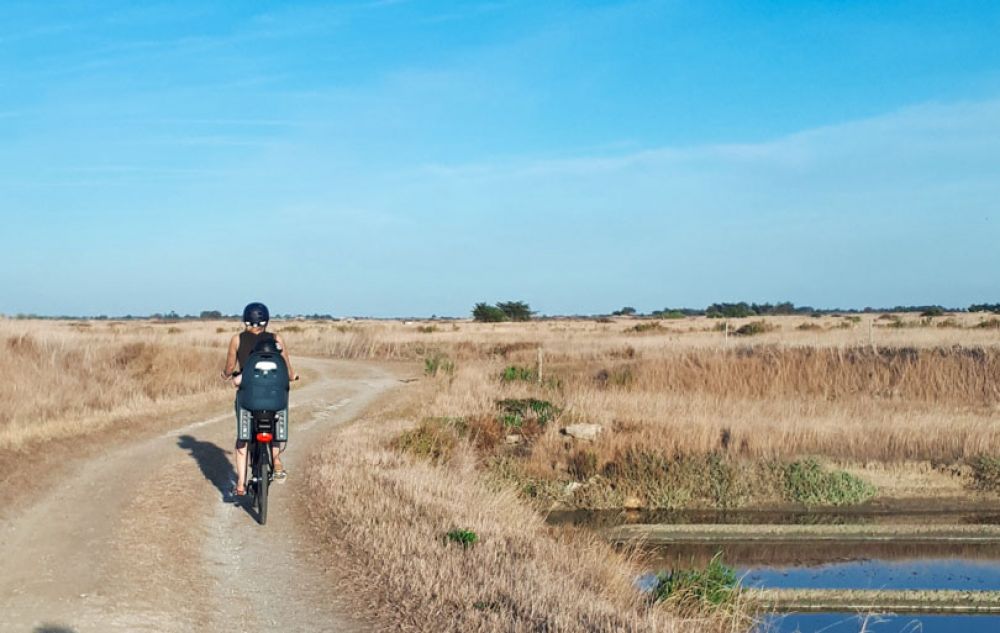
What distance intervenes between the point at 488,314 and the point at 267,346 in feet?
339

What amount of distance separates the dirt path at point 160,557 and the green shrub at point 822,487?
30.3 ft

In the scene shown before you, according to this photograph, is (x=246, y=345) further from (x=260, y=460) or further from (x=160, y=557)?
(x=160, y=557)

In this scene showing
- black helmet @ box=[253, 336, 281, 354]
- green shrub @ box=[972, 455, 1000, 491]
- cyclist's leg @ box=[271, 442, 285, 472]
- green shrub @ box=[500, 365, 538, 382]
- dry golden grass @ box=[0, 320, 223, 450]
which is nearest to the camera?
black helmet @ box=[253, 336, 281, 354]

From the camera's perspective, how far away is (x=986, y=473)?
60.0ft

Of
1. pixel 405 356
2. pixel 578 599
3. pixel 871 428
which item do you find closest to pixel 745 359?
pixel 871 428

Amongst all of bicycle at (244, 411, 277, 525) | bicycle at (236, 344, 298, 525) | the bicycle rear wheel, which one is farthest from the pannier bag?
the bicycle rear wheel

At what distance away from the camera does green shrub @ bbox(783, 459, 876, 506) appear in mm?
17797

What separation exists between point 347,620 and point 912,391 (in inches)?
849

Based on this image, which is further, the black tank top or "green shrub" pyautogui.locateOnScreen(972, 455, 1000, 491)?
"green shrub" pyautogui.locateOnScreen(972, 455, 1000, 491)

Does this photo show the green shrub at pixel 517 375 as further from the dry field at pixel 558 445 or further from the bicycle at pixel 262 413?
the bicycle at pixel 262 413

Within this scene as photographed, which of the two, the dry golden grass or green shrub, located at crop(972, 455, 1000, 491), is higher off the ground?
the dry golden grass

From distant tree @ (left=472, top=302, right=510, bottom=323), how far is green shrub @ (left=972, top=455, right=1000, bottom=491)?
9375 cm

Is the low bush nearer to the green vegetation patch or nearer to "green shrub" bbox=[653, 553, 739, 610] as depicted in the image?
the green vegetation patch

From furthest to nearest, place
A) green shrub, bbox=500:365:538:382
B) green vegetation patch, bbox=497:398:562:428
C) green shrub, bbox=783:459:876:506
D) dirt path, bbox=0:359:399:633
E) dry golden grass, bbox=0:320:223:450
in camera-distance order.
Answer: green shrub, bbox=500:365:538:382
green vegetation patch, bbox=497:398:562:428
green shrub, bbox=783:459:876:506
dry golden grass, bbox=0:320:223:450
dirt path, bbox=0:359:399:633
